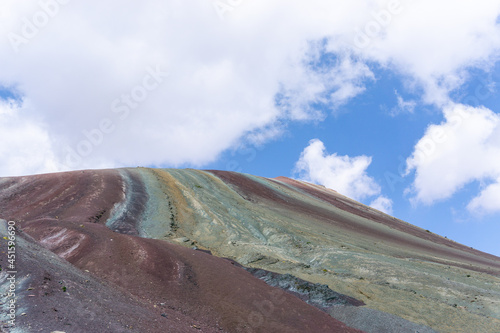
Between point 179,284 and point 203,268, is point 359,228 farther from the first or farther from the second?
point 179,284

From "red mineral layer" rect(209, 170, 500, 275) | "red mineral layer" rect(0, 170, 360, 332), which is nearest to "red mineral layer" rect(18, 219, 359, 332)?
"red mineral layer" rect(0, 170, 360, 332)

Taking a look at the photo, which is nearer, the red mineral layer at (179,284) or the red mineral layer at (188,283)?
the red mineral layer at (179,284)

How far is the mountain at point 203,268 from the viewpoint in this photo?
11.5 m

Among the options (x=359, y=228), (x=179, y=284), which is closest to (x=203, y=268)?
(x=179, y=284)

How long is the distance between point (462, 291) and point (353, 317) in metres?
9.66

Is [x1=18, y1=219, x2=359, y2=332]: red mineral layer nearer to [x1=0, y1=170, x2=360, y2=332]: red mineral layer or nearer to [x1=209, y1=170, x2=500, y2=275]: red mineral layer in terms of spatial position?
[x1=0, y1=170, x2=360, y2=332]: red mineral layer

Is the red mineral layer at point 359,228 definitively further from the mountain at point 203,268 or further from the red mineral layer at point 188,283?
the red mineral layer at point 188,283

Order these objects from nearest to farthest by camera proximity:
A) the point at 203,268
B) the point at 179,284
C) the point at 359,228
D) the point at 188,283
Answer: the point at 179,284 < the point at 188,283 < the point at 203,268 < the point at 359,228

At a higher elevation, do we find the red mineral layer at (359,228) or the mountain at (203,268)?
the red mineral layer at (359,228)

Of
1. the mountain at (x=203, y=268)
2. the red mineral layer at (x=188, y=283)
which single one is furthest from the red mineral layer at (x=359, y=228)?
the red mineral layer at (x=188, y=283)

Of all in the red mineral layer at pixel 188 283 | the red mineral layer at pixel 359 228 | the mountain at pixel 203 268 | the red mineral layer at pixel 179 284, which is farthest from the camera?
the red mineral layer at pixel 359 228

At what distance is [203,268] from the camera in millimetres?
19625

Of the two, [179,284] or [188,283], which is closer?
[179,284]

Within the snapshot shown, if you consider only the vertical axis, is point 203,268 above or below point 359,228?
below
